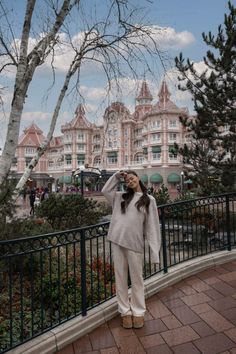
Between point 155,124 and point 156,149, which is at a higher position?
point 155,124

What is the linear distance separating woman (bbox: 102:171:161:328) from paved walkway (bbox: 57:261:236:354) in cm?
21

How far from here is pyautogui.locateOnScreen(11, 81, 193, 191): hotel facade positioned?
49.2 m

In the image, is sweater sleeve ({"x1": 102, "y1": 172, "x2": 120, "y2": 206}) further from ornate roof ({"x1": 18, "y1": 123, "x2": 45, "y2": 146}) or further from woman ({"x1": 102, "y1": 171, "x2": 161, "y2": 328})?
ornate roof ({"x1": 18, "y1": 123, "x2": 45, "y2": 146})

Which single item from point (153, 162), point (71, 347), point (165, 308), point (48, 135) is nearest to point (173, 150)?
point (48, 135)

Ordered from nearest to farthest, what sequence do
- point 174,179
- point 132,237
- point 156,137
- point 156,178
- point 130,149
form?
1. point 132,237
2. point 174,179
3. point 156,178
4. point 156,137
5. point 130,149

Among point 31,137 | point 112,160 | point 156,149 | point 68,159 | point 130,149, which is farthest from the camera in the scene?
point 31,137

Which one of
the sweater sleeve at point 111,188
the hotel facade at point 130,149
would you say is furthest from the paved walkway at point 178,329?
the hotel facade at point 130,149

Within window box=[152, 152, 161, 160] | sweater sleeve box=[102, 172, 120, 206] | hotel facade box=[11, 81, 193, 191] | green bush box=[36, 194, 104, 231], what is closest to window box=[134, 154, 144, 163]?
hotel facade box=[11, 81, 193, 191]

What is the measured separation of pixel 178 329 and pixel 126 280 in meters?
0.72

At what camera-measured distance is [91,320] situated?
3.40 meters

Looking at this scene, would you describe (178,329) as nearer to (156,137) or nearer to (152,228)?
(152,228)

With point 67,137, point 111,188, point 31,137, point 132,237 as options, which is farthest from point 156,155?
point 132,237

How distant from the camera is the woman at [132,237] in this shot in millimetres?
3201

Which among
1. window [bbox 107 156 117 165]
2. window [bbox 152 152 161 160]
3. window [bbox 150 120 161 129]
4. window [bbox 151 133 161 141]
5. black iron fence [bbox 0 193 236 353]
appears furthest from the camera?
window [bbox 107 156 117 165]
